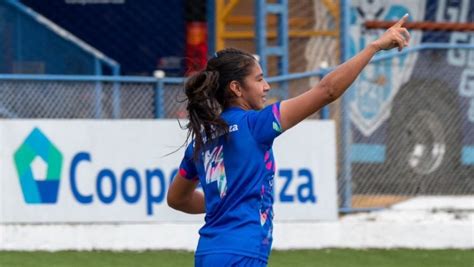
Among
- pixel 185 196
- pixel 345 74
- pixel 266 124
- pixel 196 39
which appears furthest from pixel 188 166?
pixel 196 39

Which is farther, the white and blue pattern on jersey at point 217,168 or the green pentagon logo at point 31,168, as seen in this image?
the green pentagon logo at point 31,168

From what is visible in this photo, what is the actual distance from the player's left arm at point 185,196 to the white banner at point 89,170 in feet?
16.0

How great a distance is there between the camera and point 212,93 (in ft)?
14.1

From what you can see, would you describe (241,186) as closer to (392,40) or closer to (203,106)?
(203,106)

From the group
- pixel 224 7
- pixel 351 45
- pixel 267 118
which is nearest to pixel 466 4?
pixel 351 45

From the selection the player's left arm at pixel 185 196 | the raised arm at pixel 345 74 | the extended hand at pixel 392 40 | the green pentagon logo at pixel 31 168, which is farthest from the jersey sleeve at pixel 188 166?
the green pentagon logo at pixel 31 168

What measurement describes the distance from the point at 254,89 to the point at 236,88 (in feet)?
0.22

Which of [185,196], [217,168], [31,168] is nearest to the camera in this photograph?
[217,168]

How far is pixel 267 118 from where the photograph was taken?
163 inches

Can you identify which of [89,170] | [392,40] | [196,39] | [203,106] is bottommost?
[89,170]

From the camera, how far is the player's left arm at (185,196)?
4652 millimetres

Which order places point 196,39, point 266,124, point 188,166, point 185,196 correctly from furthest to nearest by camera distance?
point 196,39
point 185,196
point 188,166
point 266,124

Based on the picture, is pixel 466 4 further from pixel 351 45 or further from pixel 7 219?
pixel 7 219

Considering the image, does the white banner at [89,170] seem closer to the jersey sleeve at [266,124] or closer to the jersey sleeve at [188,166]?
the jersey sleeve at [188,166]
